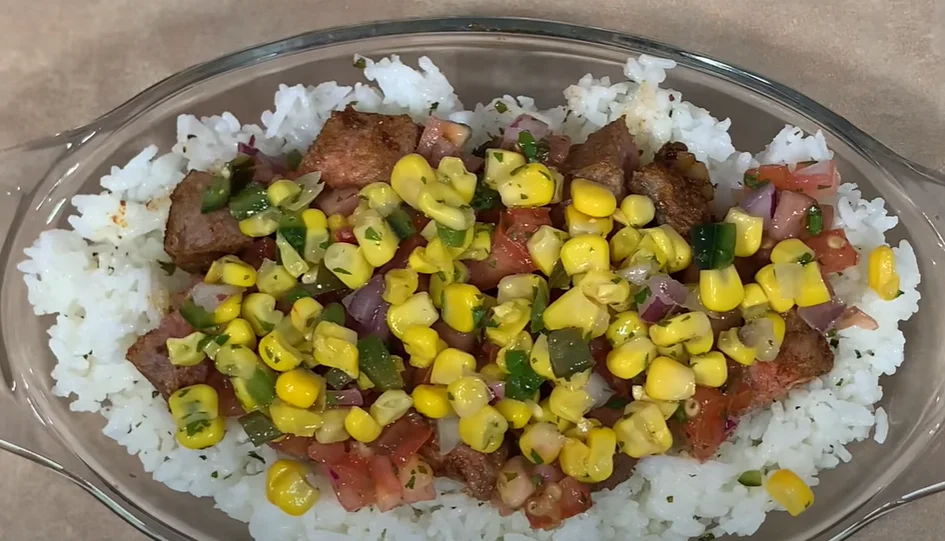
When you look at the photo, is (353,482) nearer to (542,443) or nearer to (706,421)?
(542,443)

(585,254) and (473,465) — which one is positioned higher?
(585,254)

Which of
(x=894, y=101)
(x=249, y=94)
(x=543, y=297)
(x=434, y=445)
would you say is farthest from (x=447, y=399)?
(x=894, y=101)

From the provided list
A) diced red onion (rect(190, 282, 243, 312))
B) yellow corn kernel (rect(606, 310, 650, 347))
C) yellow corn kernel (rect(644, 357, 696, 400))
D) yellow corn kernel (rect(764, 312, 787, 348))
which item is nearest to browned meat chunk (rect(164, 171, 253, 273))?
diced red onion (rect(190, 282, 243, 312))

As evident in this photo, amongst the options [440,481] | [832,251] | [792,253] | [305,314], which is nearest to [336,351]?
[305,314]

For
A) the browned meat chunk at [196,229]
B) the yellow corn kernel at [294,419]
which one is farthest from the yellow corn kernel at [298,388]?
the browned meat chunk at [196,229]

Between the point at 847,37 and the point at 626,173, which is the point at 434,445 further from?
the point at 847,37

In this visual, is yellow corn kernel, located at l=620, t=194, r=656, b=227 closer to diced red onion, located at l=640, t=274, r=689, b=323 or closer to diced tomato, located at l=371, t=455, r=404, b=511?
diced red onion, located at l=640, t=274, r=689, b=323
